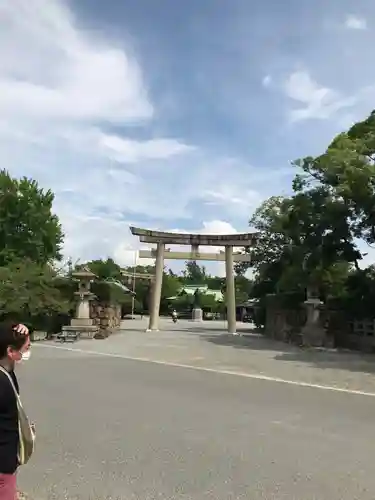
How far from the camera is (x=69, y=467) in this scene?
6.02m

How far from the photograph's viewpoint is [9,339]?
3.27m

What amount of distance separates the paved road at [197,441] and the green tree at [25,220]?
31.0 meters

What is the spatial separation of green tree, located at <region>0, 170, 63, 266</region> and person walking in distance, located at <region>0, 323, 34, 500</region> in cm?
3887

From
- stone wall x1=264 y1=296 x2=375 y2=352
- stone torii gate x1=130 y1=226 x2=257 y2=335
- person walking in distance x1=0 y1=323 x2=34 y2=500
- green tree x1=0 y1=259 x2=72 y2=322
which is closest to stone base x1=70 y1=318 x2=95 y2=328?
green tree x1=0 y1=259 x2=72 y2=322

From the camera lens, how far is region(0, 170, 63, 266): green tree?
138 feet

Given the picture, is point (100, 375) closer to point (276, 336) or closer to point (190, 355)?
point (190, 355)

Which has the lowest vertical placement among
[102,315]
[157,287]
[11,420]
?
[11,420]

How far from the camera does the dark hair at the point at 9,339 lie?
3.26 metres

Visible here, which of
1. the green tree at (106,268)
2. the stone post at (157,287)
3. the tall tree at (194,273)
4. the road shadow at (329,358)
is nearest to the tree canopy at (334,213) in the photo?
the road shadow at (329,358)

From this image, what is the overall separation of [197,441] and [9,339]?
14.7 ft

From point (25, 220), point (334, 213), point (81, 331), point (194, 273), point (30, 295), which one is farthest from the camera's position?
point (194, 273)

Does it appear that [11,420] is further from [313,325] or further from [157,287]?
[157,287]

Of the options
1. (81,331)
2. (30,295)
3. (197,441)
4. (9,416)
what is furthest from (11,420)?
(30,295)

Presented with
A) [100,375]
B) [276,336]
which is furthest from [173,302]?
[100,375]
